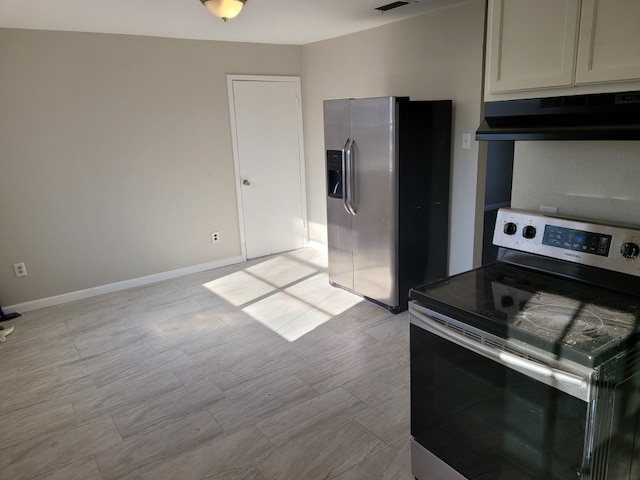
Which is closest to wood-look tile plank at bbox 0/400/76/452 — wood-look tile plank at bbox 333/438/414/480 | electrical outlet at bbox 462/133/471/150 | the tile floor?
the tile floor

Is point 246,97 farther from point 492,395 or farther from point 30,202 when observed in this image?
point 492,395

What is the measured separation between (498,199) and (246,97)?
9.39 ft

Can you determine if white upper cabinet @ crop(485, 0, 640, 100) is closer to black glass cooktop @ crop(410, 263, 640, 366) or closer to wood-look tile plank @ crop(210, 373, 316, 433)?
black glass cooktop @ crop(410, 263, 640, 366)

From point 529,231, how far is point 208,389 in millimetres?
2010

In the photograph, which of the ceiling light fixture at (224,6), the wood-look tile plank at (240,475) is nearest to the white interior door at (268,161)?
the ceiling light fixture at (224,6)

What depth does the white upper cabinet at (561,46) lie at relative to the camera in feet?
4.63

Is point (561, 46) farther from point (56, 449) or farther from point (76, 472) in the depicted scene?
point (56, 449)

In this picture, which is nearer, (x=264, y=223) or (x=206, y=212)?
(x=206, y=212)

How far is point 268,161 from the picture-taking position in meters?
5.23

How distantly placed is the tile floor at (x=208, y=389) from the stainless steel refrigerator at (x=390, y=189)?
1.21 ft

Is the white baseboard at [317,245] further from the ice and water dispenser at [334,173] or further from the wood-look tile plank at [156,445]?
the wood-look tile plank at [156,445]

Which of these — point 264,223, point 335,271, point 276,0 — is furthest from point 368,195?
point 264,223

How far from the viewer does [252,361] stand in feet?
10.1

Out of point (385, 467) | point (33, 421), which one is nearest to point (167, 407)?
point (33, 421)
